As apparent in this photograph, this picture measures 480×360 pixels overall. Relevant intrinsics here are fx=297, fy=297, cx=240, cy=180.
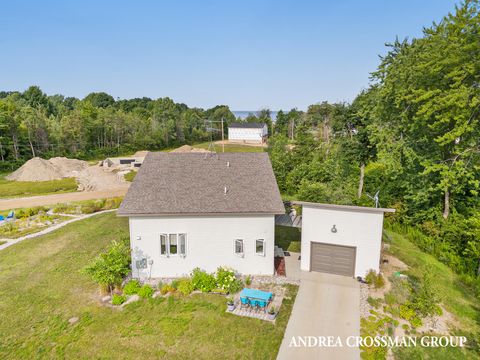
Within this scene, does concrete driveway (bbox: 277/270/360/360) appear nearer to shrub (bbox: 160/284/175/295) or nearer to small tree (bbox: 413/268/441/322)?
small tree (bbox: 413/268/441/322)

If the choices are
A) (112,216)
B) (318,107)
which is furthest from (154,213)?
(318,107)

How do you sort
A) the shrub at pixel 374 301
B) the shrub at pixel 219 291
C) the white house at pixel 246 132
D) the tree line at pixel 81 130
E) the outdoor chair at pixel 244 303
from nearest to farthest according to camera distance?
the outdoor chair at pixel 244 303 → the shrub at pixel 374 301 → the shrub at pixel 219 291 → the tree line at pixel 81 130 → the white house at pixel 246 132

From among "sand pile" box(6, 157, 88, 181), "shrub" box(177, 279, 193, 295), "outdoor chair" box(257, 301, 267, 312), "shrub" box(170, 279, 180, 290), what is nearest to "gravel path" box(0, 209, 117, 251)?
"shrub" box(170, 279, 180, 290)

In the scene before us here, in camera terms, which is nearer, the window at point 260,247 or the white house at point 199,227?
the white house at point 199,227

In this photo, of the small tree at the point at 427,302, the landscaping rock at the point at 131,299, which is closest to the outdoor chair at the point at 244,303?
the landscaping rock at the point at 131,299

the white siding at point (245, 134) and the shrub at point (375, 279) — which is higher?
the white siding at point (245, 134)

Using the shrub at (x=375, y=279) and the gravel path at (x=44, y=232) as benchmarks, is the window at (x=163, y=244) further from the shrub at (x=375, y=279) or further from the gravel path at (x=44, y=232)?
the gravel path at (x=44, y=232)

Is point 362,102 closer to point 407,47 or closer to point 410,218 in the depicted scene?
point 407,47
